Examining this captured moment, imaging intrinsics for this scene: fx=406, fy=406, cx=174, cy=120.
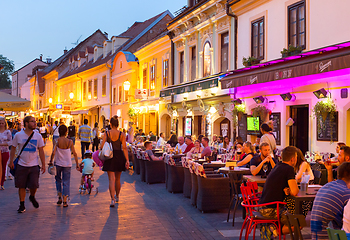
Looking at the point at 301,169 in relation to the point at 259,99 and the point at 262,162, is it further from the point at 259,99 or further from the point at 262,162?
the point at 259,99

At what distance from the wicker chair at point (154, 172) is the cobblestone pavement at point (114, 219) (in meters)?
1.67

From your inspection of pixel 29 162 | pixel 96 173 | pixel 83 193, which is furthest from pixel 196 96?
pixel 29 162

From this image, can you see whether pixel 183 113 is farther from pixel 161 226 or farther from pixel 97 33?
pixel 97 33

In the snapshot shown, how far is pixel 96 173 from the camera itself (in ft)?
47.7

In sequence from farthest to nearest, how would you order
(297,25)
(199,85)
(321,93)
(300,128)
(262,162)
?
1. (199,85)
2. (300,128)
3. (297,25)
4. (321,93)
5. (262,162)

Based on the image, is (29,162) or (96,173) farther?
(96,173)

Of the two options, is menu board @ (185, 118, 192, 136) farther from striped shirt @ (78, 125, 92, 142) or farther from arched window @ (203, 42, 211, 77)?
striped shirt @ (78, 125, 92, 142)

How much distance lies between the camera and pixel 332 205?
418 centimetres

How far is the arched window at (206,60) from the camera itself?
20.1 m

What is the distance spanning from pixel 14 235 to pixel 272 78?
8701 millimetres

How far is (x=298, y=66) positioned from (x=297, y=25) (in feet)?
9.86

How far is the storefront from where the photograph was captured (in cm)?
1083

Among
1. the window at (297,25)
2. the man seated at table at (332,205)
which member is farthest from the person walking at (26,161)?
the window at (297,25)

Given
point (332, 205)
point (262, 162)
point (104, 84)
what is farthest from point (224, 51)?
point (104, 84)
